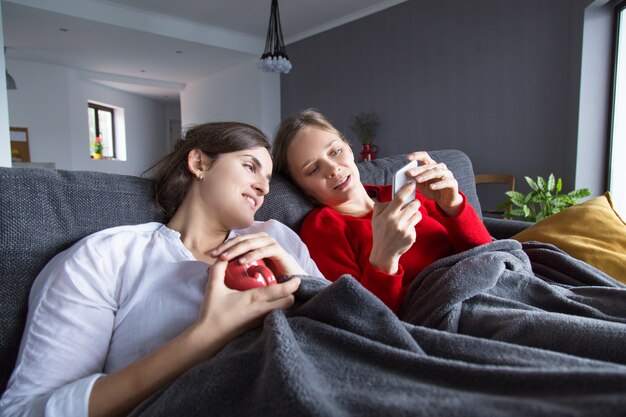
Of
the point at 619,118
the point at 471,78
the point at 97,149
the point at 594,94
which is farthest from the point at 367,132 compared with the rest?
the point at 97,149

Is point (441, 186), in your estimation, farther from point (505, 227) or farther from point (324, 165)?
point (505, 227)

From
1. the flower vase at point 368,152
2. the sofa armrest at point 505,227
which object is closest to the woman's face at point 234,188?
the sofa armrest at point 505,227

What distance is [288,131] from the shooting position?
1409 millimetres

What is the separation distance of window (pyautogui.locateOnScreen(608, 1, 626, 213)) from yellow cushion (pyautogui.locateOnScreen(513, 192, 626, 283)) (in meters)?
2.07

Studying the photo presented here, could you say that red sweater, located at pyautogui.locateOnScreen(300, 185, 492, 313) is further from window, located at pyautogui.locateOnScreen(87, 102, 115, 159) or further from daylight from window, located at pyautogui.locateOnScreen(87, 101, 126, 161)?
daylight from window, located at pyautogui.locateOnScreen(87, 101, 126, 161)

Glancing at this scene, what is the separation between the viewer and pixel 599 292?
3.12 feet

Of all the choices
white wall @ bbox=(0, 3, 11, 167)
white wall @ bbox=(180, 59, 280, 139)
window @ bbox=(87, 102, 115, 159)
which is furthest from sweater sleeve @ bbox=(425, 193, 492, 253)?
window @ bbox=(87, 102, 115, 159)

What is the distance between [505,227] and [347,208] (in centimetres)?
87

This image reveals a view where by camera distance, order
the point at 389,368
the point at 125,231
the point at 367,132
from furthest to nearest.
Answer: the point at 367,132 → the point at 125,231 → the point at 389,368

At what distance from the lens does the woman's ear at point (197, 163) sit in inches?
42.4

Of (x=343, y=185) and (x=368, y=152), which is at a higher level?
→ (x=368, y=152)

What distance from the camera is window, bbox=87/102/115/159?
863cm

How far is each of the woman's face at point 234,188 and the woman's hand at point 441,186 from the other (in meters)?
0.49

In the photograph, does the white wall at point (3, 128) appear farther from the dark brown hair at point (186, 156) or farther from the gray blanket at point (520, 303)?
the gray blanket at point (520, 303)
